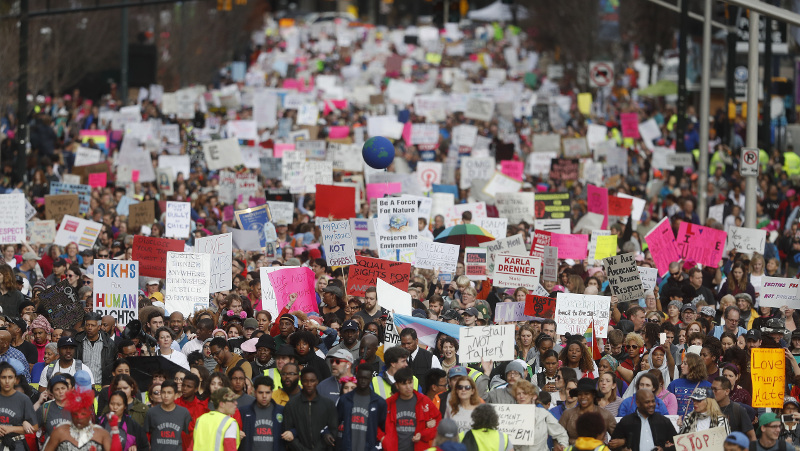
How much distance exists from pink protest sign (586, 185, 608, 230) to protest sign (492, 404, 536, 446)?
38.8 ft

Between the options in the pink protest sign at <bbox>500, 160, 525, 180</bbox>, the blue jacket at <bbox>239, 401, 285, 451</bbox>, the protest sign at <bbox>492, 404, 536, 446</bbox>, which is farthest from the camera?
the pink protest sign at <bbox>500, 160, 525, 180</bbox>

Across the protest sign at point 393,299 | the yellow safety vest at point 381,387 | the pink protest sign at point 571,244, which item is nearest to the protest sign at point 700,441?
the yellow safety vest at point 381,387

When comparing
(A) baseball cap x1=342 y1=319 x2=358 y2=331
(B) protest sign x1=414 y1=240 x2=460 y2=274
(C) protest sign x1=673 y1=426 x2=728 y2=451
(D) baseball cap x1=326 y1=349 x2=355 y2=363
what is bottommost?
(C) protest sign x1=673 y1=426 x2=728 y2=451

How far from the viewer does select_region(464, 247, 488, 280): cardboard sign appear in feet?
62.2

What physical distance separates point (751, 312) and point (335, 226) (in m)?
4.73

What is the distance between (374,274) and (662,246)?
175 inches

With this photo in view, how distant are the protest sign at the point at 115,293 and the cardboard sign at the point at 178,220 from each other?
5.66 m

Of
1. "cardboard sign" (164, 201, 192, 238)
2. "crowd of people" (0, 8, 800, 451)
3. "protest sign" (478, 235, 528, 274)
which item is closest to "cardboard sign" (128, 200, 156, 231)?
"crowd of people" (0, 8, 800, 451)

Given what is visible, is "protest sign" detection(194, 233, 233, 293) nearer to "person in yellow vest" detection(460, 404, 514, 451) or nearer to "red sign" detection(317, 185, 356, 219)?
"red sign" detection(317, 185, 356, 219)

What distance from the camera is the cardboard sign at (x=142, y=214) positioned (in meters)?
22.2

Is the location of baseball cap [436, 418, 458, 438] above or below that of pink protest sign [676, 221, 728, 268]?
below

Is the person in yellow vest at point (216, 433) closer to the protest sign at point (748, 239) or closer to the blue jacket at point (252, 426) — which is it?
the blue jacket at point (252, 426)

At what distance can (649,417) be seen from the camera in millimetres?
11477

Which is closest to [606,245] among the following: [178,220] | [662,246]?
[662,246]
